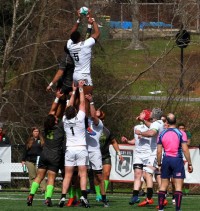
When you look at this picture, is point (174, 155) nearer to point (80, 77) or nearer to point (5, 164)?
point (80, 77)

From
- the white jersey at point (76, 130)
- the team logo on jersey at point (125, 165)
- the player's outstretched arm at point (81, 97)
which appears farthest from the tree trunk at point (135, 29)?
the white jersey at point (76, 130)

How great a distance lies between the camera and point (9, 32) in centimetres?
3641

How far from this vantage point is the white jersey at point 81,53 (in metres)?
19.6

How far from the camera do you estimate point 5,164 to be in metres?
28.5

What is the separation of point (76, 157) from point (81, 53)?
226 centimetres

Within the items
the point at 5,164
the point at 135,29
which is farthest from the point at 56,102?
the point at 135,29

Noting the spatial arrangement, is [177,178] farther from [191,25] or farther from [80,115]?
[191,25]

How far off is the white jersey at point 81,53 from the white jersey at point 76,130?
128cm

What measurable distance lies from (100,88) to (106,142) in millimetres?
12952

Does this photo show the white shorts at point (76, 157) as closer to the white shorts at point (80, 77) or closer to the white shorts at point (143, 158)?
the white shorts at point (80, 77)

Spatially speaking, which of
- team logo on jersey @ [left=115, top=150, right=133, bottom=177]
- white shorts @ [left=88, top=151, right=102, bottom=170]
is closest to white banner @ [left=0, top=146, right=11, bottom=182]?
team logo on jersey @ [left=115, top=150, right=133, bottom=177]

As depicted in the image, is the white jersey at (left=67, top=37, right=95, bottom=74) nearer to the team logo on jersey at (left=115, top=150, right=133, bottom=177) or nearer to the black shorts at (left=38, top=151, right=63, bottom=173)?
the black shorts at (left=38, top=151, right=63, bottom=173)

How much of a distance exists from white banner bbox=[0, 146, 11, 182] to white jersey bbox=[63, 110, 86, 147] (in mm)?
9694

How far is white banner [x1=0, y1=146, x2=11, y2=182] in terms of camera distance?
93.1 ft
